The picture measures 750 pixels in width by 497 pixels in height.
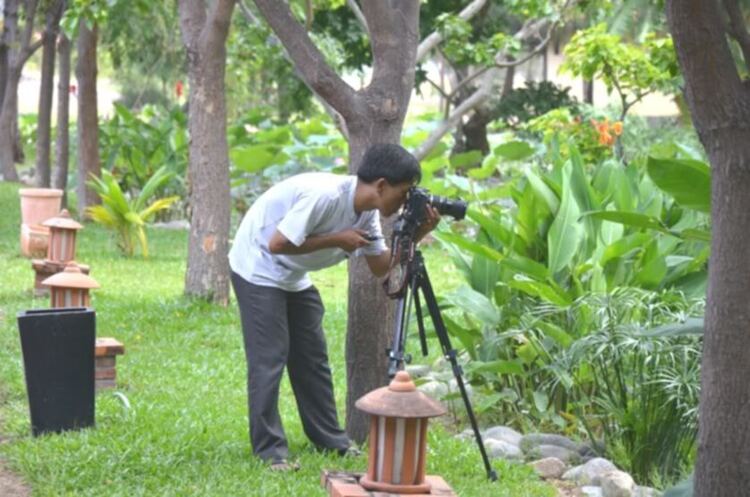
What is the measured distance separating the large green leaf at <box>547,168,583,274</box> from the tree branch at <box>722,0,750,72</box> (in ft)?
12.3

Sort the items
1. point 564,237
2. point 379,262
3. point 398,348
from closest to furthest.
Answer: point 398,348 < point 379,262 < point 564,237

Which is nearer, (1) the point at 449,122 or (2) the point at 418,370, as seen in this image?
(2) the point at 418,370

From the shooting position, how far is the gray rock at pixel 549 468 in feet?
22.5

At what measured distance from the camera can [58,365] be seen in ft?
22.4

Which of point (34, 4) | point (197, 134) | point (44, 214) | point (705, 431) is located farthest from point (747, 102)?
point (34, 4)

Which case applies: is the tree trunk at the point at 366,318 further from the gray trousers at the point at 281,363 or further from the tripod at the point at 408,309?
the tripod at the point at 408,309

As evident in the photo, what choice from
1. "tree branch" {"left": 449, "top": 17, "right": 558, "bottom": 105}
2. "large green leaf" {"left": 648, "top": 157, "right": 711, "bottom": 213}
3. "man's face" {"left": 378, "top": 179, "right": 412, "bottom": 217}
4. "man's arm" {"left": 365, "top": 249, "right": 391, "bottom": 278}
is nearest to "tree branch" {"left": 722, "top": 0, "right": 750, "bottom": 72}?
"large green leaf" {"left": 648, "top": 157, "right": 711, "bottom": 213}

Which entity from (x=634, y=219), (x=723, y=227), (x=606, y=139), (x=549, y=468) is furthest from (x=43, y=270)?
(x=723, y=227)

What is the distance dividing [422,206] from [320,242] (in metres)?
0.49

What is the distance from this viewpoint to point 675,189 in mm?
5477

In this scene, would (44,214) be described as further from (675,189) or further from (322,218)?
(675,189)

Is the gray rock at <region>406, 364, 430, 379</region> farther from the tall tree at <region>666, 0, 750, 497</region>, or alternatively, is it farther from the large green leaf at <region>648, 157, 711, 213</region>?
the tall tree at <region>666, 0, 750, 497</region>

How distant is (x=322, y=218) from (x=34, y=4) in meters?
15.4

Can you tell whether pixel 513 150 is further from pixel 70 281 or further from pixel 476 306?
pixel 70 281
